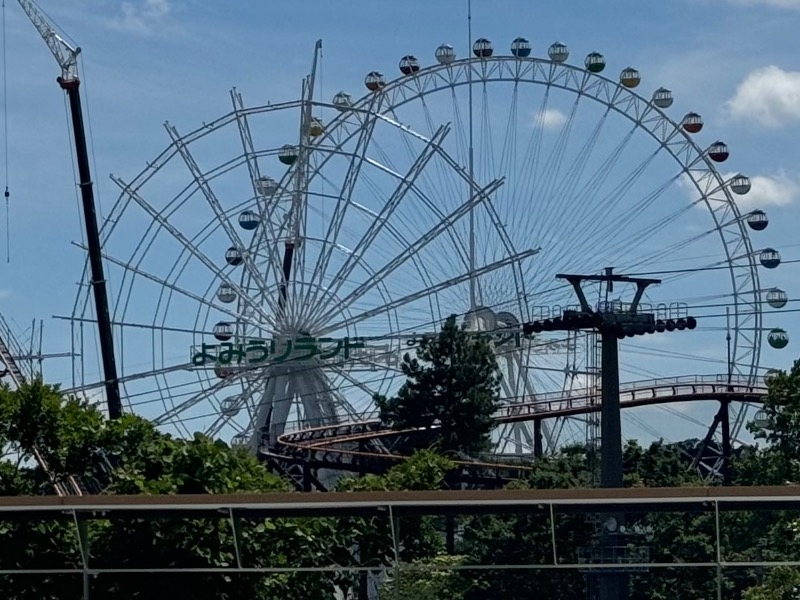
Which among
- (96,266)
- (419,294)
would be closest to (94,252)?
(96,266)

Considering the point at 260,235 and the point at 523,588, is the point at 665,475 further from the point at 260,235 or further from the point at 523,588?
the point at 523,588

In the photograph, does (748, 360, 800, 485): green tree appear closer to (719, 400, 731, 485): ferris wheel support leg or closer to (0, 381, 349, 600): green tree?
(0, 381, 349, 600): green tree

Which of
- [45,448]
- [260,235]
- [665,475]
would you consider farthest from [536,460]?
[45,448]

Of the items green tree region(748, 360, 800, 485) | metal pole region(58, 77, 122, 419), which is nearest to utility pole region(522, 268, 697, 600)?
green tree region(748, 360, 800, 485)

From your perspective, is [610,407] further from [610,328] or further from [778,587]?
[778,587]

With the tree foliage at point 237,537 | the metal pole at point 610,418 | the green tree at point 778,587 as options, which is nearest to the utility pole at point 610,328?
the metal pole at point 610,418

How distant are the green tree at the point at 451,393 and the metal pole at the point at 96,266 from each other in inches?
1289

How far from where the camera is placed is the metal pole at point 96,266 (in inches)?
2174

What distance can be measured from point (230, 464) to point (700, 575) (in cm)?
1281

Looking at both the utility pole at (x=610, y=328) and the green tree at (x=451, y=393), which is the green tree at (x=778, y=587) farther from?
the green tree at (x=451, y=393)

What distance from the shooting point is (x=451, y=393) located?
293ft

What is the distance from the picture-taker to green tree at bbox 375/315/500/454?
8856cm

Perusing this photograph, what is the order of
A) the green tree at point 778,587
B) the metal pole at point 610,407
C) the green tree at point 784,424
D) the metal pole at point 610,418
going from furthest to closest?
the metal pole at point 610,407 < the metal pole at point 610,418 < the green tree at point 784,424 < the green tree at point 778,587

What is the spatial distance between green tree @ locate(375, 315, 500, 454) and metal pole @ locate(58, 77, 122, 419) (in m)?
32.7
